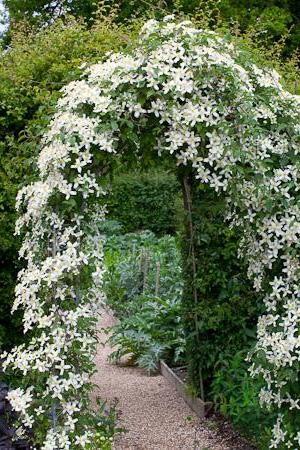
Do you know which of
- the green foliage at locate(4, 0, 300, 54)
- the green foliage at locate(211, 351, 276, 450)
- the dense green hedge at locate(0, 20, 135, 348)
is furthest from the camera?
A: the green foliage at locate(4, 0, 300, 54)

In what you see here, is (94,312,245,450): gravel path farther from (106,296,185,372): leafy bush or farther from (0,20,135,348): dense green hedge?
(0,20,135,348): dense green hedge

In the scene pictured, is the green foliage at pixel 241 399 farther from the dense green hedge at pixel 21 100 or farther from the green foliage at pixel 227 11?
the green foliage at pixel 227 11

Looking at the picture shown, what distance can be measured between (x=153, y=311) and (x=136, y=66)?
4129mm

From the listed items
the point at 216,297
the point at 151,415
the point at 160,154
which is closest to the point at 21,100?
the point at 216,297

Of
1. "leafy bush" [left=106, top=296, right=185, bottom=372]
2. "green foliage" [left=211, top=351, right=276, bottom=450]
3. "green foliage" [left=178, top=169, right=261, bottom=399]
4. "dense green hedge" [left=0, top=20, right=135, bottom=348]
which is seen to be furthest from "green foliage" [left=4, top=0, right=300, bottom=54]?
"green foliage" [left=211, top=351, right=276, bottom=450]

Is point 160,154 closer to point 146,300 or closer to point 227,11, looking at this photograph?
point 146,300

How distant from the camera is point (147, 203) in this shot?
1317cm

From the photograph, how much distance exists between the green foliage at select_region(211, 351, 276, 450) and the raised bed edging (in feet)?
0.37

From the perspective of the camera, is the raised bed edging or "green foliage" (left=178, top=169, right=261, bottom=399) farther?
the raised bed edging

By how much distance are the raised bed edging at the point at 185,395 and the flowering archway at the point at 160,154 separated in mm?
1942

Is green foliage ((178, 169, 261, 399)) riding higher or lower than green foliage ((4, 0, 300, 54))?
lower

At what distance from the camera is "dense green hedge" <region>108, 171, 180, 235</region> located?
42.8 feet

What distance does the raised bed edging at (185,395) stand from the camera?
4.77 m

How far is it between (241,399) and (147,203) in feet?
29.9
